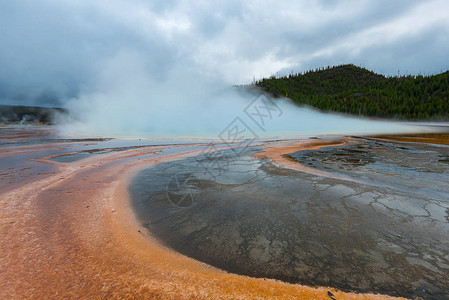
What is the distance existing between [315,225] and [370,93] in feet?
333

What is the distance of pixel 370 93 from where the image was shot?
8188cm

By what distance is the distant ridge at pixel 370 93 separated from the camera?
65.3m

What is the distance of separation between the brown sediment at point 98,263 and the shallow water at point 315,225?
9.2 inches

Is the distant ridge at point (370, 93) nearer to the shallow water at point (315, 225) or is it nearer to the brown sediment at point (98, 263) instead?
the shallow water at point (315, 225)

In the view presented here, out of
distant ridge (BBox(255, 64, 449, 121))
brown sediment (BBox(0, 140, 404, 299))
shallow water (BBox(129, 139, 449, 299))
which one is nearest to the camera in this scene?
brown sediment (BBox(0, 140, 404, 299))

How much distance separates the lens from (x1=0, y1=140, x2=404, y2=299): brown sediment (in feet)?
7.05

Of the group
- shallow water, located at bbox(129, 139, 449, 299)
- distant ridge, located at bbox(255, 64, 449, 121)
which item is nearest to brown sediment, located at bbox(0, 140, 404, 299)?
shallow water, located at bbox(129, 139, 449, 299)

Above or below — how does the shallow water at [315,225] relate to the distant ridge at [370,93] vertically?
below

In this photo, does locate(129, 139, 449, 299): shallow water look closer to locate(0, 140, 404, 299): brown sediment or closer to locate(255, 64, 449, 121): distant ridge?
locate(0, 140, 404, 299): brown sediment

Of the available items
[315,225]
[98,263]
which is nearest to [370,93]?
[315,225]

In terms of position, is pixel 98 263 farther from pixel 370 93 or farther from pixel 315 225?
pixel 370 93

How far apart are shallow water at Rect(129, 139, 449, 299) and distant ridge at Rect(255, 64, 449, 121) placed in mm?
80736

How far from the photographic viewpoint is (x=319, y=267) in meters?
2.56

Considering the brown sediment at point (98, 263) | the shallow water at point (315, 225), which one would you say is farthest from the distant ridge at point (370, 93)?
the brown sediment at point (98, 263)
